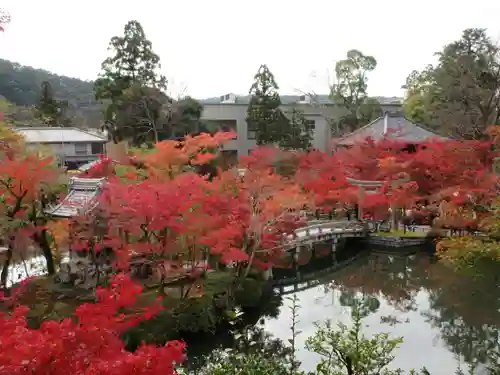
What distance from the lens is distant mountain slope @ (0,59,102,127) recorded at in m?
50.0

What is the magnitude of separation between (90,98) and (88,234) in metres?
52.5

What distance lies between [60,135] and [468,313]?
33039 mm

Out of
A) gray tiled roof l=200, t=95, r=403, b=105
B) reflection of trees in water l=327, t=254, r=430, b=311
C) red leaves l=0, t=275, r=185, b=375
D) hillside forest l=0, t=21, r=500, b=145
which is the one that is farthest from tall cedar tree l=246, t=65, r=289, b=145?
red leaves l=0, t=275, r=185, b=375

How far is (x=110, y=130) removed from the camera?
107 ft

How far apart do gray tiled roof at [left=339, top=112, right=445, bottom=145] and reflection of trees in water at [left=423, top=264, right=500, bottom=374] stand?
495 inches

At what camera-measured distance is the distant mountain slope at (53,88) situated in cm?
5000

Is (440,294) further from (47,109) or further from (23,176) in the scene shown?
(47,109)

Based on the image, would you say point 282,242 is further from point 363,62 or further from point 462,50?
point 363,62

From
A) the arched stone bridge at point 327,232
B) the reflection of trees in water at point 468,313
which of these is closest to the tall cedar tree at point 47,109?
the arched stone bridge at point 327,232

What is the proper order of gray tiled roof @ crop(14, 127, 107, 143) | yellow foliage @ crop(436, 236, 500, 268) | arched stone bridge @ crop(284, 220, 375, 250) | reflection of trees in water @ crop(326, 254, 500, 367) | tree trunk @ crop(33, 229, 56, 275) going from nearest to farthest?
yellow foliage @ crop(436, 236, 500, 268), reflection of trees in water @ crop(326, 254, 500, 367), tree trunk @ crop(33, 229, 56, 275), arched stone bridge @ crop(284, 220, 375, 250), gray tiled roof @ crop(14, 127, 107, 143)

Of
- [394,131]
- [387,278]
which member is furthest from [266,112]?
[387,278]

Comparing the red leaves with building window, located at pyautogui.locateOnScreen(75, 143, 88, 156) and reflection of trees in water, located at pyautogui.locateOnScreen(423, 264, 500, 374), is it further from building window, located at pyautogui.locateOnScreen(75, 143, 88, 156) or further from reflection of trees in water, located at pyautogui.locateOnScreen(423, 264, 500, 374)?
building window, located at pyautogui.locateOnScreen(75, 143, 88, 156)

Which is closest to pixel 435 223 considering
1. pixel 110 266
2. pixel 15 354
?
pixel 110 266

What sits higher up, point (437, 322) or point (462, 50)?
point (462, 50)
